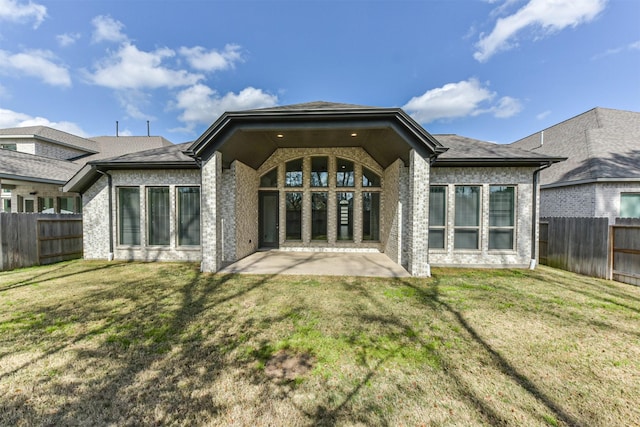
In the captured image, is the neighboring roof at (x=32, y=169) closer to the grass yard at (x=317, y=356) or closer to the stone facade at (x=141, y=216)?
the stone facade at (x=141, y=216)

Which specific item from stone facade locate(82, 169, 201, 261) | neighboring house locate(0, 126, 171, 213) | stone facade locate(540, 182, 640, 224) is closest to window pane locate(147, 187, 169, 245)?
stone facade locate(82, 169, 201, 261)

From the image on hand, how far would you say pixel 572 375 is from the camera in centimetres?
285

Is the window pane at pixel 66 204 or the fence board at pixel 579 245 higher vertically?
the window pane at pixel 66 204

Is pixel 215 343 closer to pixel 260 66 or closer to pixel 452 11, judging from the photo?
pixel 452 11

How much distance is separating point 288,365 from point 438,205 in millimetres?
7009

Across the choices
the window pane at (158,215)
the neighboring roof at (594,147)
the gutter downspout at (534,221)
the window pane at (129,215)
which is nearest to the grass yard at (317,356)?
the gutter downspout at (534,221)

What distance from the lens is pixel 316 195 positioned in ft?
33.7

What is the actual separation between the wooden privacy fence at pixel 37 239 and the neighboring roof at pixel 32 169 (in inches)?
69.9

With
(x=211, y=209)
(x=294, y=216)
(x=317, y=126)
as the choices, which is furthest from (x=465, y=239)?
(x=211, y=209)

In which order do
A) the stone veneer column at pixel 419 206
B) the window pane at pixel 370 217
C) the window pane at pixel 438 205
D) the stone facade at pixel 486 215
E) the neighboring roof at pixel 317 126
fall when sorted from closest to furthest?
1. the neighboring roof at pixel 317 126
2. the stone veneer column at pixel 419 206
3. the stone facade at pixel 486 215
4. the window pane at pixel 438 205
5. the window pane at pixel 370 217

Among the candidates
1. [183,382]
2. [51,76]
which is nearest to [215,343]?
[183,382]

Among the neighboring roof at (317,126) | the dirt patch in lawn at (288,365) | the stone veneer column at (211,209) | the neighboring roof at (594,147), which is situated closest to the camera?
the dirt patch in lawn at (288,365)

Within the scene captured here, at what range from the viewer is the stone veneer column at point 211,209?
6.85 m

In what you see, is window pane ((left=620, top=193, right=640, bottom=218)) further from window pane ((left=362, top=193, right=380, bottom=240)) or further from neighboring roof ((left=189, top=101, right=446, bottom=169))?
window pane ((left=362, top=193, right=380, bottom=240))
